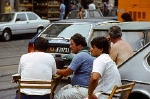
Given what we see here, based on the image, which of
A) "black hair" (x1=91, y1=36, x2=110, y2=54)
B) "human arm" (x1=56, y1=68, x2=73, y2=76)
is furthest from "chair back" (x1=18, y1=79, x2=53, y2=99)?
"black hair" (x1=91, y1=36, x2=110, y2=54)

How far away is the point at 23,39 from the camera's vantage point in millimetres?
26250

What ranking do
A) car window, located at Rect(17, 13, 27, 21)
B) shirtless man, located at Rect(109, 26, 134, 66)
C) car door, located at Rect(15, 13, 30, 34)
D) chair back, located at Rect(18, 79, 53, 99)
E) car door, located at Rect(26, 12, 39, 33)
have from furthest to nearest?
car door, located at Rect(26, 12, 39, 33)
car window, located at Rect(17, 13, 27, 21)
car door, located at Rect(15, 13, 30, 34)
shirtless man, located at Rect(109, 26, 134, 66)
chair back, located at Rect(18, 79, 53, 99)

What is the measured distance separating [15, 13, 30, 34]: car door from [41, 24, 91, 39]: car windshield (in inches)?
462

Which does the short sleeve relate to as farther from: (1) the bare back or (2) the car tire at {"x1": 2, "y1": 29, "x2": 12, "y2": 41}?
(2) the car tire at {"x1": 2, "y1": 29, "x2": 12, "y2": 41}

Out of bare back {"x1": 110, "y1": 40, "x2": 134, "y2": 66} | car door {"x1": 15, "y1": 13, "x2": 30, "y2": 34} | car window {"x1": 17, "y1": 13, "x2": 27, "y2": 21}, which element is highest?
bare back {"x1": 110, "y1": 40, "x2": 134, "y2": 66}

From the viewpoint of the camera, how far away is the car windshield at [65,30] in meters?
12.6

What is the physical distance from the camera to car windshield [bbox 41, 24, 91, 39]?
12.6 m

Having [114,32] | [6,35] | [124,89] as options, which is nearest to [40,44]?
[124,89]

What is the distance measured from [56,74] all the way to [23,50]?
1476cm

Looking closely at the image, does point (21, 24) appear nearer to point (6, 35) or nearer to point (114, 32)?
point (6, 35)

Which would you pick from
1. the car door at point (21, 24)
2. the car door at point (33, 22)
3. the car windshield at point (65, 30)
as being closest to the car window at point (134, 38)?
the car windshield at point (65, 30)

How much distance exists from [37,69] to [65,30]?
22.1ft

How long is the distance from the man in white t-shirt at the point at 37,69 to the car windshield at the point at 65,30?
608 centimetres

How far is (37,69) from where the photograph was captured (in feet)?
20.4
